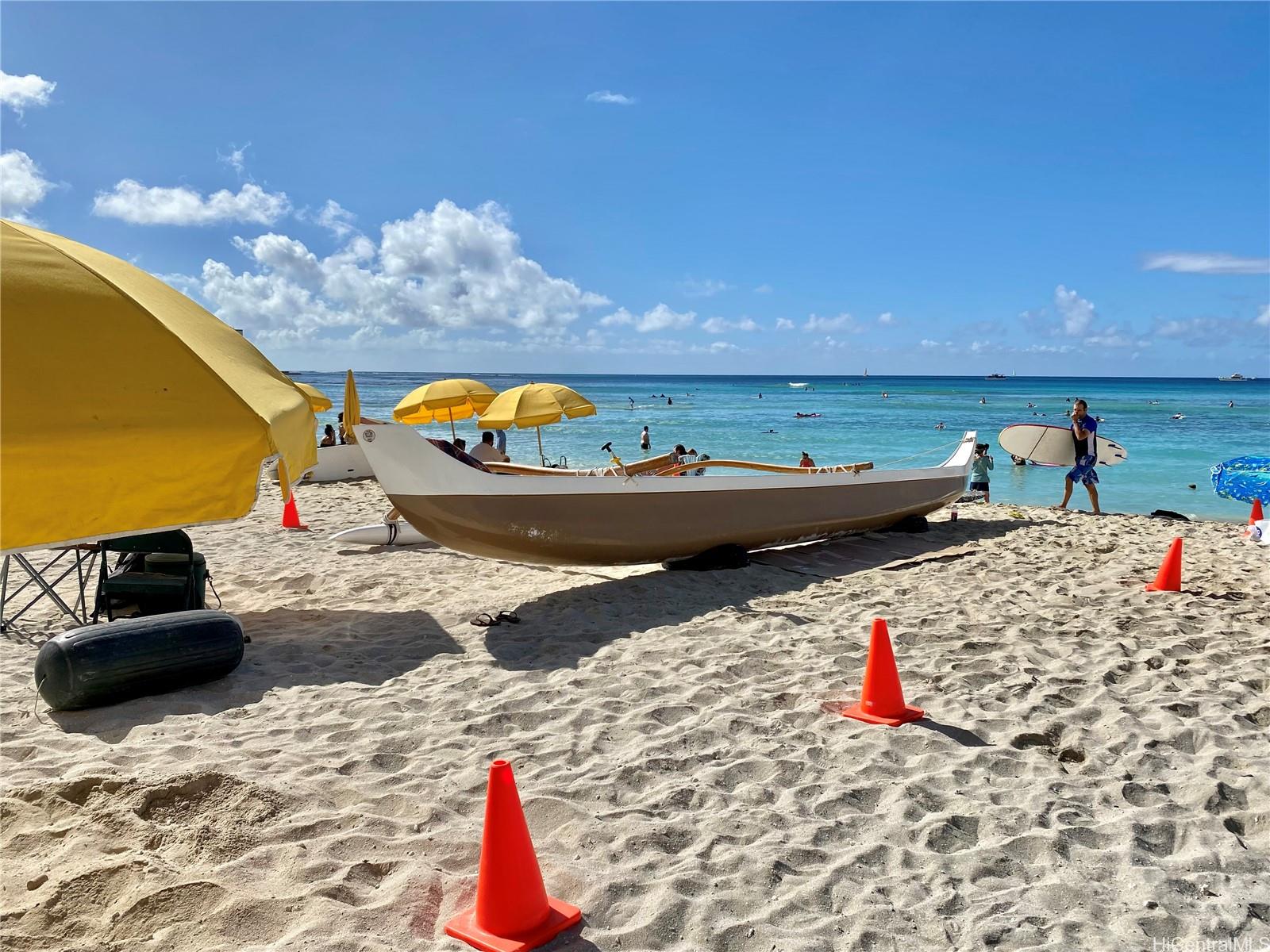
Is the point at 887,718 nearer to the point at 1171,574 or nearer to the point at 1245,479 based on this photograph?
the point at 1171,574

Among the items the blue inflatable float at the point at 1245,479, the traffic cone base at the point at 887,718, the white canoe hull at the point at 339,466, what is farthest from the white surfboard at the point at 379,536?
the blue inflatable float at the point at 1245,479

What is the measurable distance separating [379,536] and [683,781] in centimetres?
669

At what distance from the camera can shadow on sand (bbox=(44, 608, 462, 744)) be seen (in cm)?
436

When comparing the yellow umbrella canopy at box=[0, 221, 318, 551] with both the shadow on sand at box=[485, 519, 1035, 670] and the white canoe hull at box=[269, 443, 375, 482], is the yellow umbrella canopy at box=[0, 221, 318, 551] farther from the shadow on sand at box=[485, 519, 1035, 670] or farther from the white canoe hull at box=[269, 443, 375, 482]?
the white canoe hull at box=[269, 443, 375, 482]

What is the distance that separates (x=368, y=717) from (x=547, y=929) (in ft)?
6.94

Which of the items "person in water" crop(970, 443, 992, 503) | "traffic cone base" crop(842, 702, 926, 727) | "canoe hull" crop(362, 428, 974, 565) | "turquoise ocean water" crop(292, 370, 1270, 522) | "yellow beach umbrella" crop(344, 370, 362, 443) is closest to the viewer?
"traffic cone base" crop(842, 702, 926, 727)

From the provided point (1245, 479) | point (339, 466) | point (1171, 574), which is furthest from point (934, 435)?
point (1171, 574)

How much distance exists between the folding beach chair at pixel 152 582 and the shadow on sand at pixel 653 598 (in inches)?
87.8

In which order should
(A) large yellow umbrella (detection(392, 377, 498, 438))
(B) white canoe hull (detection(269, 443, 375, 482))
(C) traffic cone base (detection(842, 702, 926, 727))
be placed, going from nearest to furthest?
(C) traffic cone base (detection(842, 702, 926, 727)), (A) large yellow umbrella (detection(392, 377, 498, 438)), (B) white canoe hull (detection(269, 443, 375, 482))

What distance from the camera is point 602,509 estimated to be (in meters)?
7.48

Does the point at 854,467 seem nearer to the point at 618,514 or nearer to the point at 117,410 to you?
the point at 618,514

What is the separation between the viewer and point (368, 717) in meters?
4.40

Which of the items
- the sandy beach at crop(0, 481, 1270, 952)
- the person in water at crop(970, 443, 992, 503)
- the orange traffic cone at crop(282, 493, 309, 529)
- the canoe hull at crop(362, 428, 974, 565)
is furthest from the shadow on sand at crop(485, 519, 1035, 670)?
the orange traffic cone at crop(282, 493, 309, 529)

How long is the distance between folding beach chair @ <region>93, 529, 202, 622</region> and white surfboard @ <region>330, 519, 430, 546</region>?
11.9 ft
